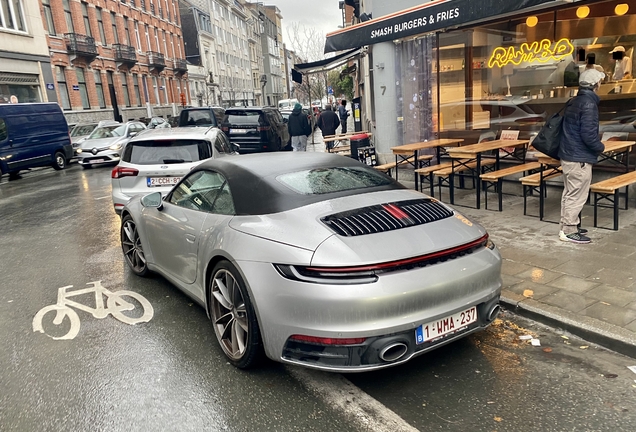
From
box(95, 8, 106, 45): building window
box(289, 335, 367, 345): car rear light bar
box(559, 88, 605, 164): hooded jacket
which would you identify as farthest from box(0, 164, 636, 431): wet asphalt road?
box(95, 8, 106, 45): building window

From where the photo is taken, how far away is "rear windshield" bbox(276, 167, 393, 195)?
3.81m

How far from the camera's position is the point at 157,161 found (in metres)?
7.53

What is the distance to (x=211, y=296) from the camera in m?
3.86

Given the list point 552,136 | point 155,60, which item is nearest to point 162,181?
point 552,136

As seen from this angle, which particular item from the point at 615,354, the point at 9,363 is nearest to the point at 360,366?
the point at 615,354

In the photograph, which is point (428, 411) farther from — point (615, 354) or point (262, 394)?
point (615, 354)

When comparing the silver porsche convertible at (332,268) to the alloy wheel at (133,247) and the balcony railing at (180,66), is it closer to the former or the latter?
the alloy wheel at (133,247)

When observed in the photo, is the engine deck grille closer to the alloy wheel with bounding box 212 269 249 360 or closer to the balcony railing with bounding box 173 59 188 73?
the alloy wheel with bounding box 212 269 249 360

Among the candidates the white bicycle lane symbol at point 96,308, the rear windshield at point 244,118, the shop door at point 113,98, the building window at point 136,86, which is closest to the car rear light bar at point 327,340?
the white bicycle lane symbol at point 96,308

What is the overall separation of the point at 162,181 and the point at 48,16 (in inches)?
1198

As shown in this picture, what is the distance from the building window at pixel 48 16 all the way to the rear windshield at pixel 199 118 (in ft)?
54.3

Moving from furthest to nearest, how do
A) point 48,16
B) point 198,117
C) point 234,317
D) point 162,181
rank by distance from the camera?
point 48,16 < point 198,117 < point 162,181 < point 234,317

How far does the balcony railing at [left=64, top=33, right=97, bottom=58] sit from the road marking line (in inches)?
1365

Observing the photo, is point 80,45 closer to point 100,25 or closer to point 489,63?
point 100,25
